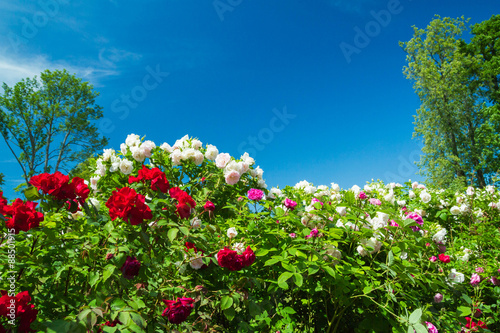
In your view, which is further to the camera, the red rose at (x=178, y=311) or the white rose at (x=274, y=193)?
the white rose at (x=274, y=193)

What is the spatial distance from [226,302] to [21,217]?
51.1 inches

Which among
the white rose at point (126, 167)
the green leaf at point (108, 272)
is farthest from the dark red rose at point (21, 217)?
the white rose at point (126, 167)

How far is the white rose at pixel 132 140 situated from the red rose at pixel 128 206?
8.65 ft

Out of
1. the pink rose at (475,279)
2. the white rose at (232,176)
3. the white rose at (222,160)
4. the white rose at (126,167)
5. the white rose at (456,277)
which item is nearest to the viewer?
the white rose at (456,277)

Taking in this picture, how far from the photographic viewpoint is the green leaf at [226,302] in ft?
5.99

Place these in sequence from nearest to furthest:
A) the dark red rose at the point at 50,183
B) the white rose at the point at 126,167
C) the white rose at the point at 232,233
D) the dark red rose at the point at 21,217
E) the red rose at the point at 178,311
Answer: the red rose at the point at 178,311
the dark red rose at the point at 21,217
the dark red rose at the point at 50,183
the white rose at the point at 232,233
the white rose at the point at 126,167

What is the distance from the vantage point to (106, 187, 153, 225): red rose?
1866 millimetres

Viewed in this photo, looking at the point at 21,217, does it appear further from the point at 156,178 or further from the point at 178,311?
the point at 178,311

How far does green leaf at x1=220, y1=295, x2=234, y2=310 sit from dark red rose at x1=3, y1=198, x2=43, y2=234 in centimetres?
119

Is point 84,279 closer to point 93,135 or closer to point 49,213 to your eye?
point 49,213

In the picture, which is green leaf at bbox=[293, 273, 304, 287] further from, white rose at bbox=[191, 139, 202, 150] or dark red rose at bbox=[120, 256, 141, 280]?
white rose at bbox=[191, 139, 202, 150]

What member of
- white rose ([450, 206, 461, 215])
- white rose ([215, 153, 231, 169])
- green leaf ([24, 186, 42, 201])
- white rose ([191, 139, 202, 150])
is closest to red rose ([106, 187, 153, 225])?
green leaf ([24, 186, 42, 201])

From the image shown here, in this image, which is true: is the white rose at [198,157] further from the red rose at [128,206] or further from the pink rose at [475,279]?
the pink rose at [475,279]

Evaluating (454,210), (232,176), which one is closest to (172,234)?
(232,176)
